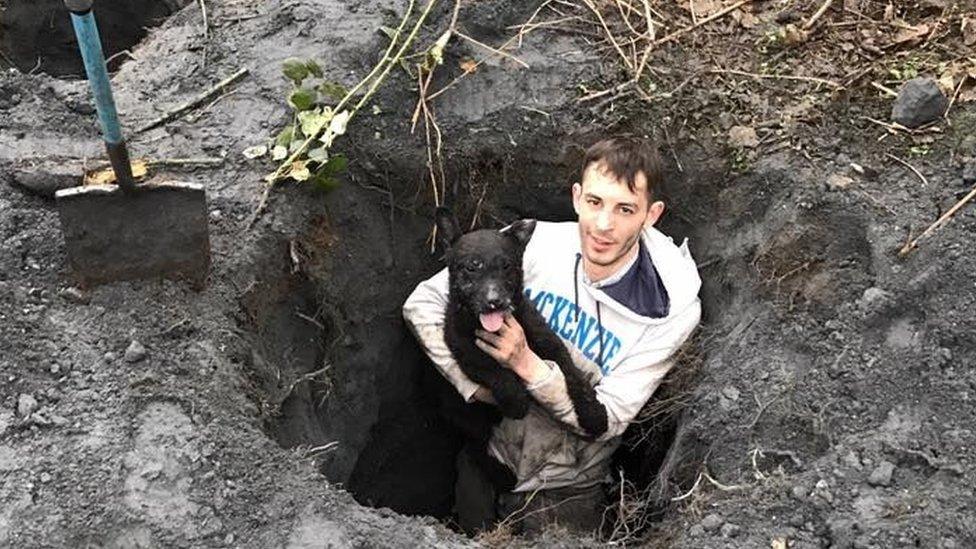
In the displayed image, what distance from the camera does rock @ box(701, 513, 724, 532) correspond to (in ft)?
11.8

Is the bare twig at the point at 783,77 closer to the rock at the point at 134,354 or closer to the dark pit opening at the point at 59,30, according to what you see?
the rock at the point at 134,354

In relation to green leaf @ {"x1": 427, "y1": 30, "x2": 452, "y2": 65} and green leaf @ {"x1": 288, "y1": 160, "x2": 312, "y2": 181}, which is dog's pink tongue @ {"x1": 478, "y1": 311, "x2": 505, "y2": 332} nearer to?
green leaf @ {"x1": 288, "y1": 160, "x2": 312, "y2": 181}

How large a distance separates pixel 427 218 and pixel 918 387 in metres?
2.39

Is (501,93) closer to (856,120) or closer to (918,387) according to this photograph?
(856,120)

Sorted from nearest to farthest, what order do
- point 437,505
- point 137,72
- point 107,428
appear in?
point 107,428
point 137,72
point 437,505

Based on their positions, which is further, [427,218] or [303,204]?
[427,218]

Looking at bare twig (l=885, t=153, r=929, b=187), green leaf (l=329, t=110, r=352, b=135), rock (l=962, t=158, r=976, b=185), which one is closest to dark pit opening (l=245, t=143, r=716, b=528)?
green leaf (l=329, t=110, r=352, b=135)

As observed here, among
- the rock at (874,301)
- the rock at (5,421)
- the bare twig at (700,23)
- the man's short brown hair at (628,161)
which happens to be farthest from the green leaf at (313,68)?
the rock at (874,301)

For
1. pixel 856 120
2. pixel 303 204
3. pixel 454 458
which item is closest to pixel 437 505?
pixel 454 458

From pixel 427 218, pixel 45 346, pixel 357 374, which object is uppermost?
pixel 45 346

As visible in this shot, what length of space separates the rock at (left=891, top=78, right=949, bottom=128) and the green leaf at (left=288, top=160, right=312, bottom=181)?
2.57 metres

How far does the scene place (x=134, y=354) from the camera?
12.3 feet

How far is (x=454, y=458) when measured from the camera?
5836 millimetres

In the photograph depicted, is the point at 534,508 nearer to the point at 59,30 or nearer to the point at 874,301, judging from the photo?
the point at 874,301
